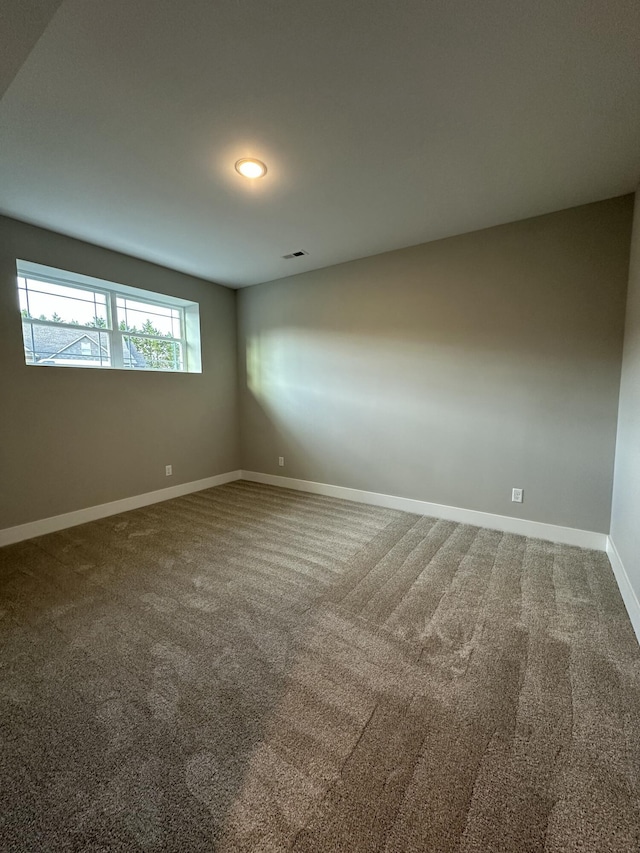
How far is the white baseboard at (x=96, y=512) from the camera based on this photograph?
2770 mm

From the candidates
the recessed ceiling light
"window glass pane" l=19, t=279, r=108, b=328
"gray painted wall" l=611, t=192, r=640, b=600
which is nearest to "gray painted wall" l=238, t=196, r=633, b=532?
"gray painted wall" l=611, t=192, r=640, b=600

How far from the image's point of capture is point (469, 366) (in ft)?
9.97

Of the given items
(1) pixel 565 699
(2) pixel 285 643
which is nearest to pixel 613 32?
(1) pixel 565 699

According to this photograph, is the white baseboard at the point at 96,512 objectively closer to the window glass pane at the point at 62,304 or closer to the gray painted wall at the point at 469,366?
the gray painted wall at the point at 469,366

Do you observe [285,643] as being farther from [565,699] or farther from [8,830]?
[565,699]

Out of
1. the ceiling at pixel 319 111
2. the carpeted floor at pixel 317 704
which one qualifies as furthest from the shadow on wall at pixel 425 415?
the ceiling at pixel 319 111

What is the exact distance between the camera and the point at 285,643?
5.40 ft

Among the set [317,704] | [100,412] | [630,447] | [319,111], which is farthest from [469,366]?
[100,412]

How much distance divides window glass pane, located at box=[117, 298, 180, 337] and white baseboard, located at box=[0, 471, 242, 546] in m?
1.85

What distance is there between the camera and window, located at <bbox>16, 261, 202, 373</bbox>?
2.92m

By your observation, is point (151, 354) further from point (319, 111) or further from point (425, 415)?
point (425, 415)

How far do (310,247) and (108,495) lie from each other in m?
3.22

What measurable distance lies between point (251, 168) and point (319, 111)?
592 millimetres

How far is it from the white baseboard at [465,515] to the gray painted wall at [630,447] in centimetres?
22
